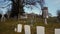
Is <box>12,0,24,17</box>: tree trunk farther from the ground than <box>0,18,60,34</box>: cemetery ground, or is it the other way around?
<box>12,0,24,17</box>: tree trunk

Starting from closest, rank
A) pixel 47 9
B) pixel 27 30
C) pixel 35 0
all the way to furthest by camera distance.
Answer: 1. pixel 27 30
2. pixel 47 9
3. pixel 35 0

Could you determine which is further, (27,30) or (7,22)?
(7,22)

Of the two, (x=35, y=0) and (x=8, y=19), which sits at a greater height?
(x=35, y=0)

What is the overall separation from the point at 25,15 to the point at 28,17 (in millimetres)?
80

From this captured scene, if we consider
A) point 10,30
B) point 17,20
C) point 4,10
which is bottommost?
point 10,30

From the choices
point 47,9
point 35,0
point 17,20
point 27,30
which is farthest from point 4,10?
point 27,30

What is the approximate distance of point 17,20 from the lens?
101 inches

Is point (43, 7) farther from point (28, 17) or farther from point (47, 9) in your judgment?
point (28, 17)

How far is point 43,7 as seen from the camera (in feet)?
8.32

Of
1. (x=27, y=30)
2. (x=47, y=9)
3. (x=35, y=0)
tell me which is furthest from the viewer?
(x=35, y=0)

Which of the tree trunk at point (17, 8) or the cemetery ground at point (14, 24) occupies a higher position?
the tree trunk at point (17, 8)

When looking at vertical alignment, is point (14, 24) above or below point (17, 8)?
below

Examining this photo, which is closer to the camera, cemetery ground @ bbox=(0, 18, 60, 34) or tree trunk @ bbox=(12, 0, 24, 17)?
cemetery ground @ bbox=(0, 18, 60, 34)

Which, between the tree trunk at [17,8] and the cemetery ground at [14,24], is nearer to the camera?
the cemetery ground at [14,24]
